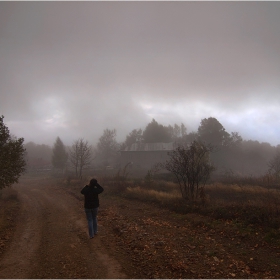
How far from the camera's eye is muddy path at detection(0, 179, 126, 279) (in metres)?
5.69

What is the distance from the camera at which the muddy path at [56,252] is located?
18.7ft

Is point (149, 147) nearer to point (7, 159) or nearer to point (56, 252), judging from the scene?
point (7, 159)

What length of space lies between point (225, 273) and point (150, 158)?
182ft

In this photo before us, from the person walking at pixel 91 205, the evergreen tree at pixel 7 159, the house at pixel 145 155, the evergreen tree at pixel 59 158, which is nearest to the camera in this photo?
the person walking at pixel 91 205

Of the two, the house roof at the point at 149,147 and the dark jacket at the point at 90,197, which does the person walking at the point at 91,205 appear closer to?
the dark jacket at the point at 90,197

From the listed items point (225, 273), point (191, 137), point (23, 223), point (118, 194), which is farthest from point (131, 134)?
point (225, 273)

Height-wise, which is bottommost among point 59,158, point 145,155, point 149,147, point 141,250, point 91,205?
point 141,250

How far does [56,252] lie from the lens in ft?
22.9

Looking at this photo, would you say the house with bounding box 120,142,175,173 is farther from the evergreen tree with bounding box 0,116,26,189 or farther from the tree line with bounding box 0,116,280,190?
the evergreen tree with bounding box 0,116,26,189

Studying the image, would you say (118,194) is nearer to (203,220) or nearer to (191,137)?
(203,220)

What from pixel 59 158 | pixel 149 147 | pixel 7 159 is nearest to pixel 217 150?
pixel 149 147

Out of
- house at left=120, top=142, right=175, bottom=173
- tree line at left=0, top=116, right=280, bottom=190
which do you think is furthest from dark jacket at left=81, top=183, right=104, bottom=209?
house at left=120, top=142, right=175, bottom=173

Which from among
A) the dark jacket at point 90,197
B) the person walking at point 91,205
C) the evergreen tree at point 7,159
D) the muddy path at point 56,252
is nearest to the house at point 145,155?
the evergreen tree at point 7,159

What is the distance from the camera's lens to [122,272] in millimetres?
5684
